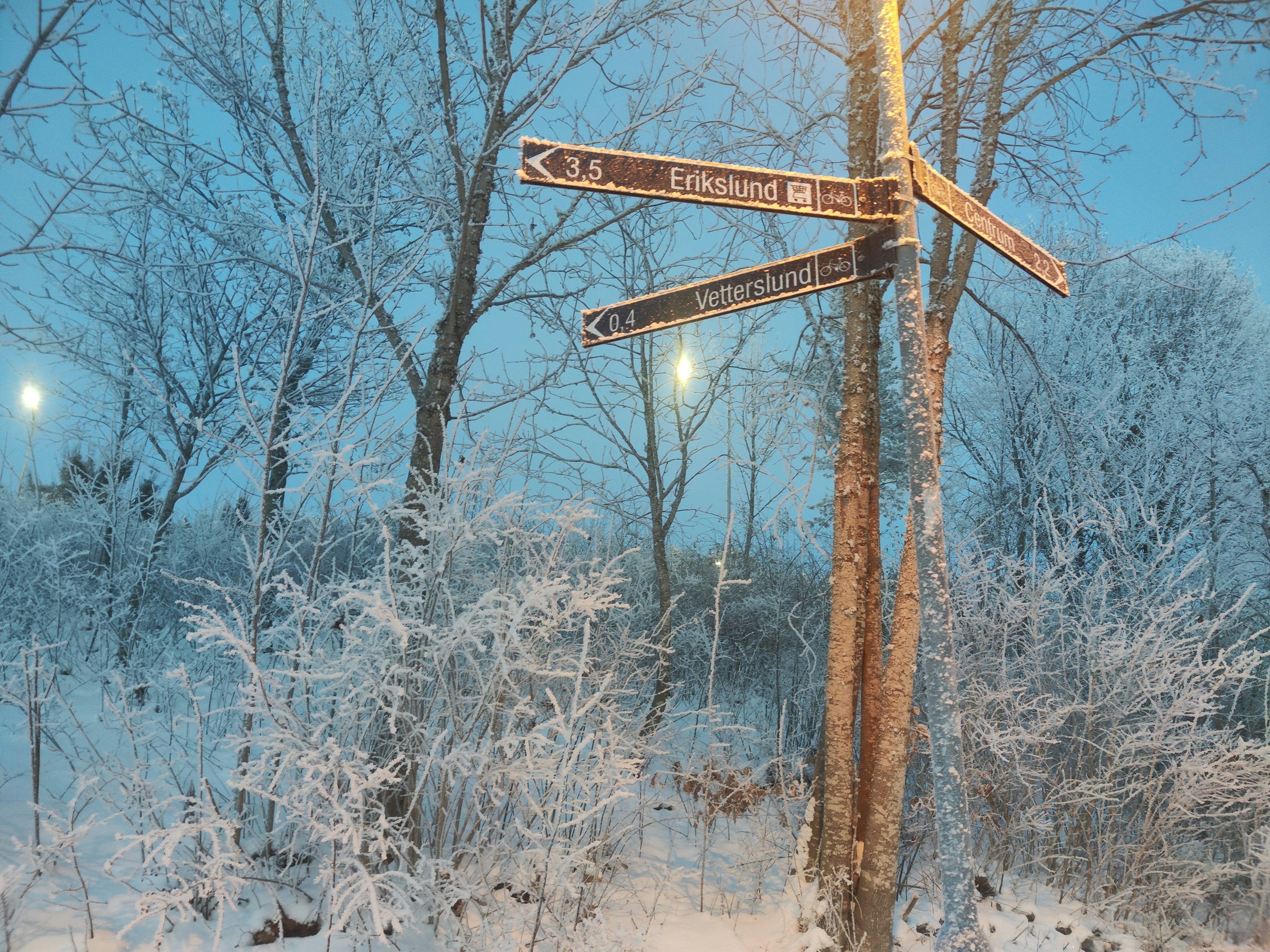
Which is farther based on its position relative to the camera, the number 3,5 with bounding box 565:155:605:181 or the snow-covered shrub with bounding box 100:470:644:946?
the snow-covered shrub with bounding box 100:470:644:946

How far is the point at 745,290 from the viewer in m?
2.95

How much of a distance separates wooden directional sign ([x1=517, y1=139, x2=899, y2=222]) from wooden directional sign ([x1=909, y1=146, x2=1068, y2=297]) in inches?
5.6

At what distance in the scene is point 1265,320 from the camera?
15.4 m

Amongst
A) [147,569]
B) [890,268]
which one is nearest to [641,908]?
[890,268]

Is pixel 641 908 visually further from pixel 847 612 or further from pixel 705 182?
pixel 705 182

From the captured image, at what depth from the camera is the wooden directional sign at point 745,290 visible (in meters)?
2.84

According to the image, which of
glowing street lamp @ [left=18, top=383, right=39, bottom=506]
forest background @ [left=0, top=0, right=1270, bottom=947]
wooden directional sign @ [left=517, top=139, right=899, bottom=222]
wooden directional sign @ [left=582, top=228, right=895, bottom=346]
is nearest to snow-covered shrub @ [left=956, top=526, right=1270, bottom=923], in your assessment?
forest background @ [left=0, top=0, right=1270, bottom=947]

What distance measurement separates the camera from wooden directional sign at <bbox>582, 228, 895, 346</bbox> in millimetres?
2840

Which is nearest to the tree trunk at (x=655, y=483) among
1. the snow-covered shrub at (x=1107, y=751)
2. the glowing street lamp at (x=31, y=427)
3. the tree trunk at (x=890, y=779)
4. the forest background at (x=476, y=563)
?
the forest background at (x=476, y=563)

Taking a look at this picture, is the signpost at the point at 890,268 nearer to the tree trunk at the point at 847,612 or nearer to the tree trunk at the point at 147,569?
the tree trunk at the point at 847,612

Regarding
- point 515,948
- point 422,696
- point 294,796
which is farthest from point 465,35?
point 515,948

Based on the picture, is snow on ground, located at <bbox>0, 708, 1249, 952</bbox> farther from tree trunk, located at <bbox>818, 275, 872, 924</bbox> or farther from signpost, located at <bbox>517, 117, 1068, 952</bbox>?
signpost, located at <bbox>517, 117, 1068, 952</bbox>

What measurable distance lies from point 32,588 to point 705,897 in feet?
27.6

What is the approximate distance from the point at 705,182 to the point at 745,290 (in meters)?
0.50
